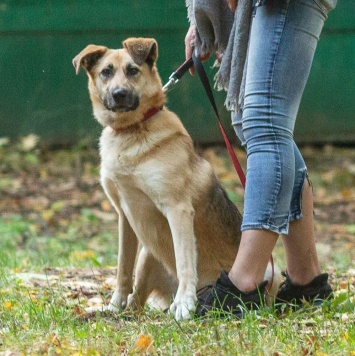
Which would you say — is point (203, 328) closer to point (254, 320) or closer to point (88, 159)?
point (254, 320)

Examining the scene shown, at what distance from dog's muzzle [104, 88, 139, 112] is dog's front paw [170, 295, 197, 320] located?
1029 millimetres

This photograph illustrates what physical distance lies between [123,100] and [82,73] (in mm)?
5424

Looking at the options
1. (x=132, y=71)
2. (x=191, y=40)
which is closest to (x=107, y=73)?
(x=132, y=71)

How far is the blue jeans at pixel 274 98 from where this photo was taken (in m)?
3.70

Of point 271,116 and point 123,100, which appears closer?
point 271,116

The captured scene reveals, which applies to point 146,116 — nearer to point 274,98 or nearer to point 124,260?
point 124,260

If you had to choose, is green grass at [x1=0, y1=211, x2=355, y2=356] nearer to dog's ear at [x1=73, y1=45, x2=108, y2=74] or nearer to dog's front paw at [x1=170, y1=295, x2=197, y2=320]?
dog's front paw at [x1=170, y1=295, x2=197, y2=320]

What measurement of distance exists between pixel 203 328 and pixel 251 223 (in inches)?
20.9

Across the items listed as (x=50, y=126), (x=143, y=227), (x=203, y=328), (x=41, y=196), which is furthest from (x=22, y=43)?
(x=203, y=328)

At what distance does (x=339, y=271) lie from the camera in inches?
218

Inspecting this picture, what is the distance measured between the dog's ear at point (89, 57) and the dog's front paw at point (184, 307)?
139 cm

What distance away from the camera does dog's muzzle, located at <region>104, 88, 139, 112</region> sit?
4336 millimetres

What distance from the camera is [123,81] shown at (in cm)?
439

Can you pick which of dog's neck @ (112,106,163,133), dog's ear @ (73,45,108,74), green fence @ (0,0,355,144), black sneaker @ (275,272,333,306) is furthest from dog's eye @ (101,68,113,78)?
green fence @ (0,0,355,144)
